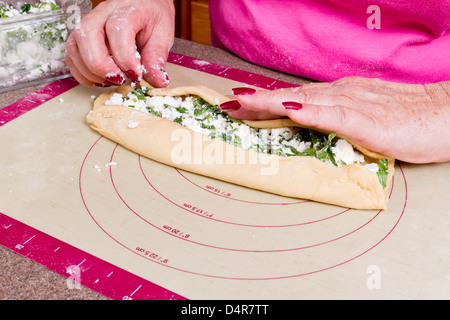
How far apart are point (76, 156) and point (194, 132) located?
1.04ft

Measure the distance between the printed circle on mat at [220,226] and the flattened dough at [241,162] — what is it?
0.11 feet

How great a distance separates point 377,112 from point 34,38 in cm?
101

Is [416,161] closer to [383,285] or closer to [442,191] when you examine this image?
[442,191]

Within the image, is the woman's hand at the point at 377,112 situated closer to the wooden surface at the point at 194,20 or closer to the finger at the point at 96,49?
the finger at the point at 96,49

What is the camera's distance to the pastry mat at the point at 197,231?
2.75 feet

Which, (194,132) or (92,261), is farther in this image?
(194,132)

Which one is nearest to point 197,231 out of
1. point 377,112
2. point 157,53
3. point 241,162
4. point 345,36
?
point 241,162

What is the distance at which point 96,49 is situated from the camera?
1189 millimetres

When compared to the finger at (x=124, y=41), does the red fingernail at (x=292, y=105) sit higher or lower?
lower

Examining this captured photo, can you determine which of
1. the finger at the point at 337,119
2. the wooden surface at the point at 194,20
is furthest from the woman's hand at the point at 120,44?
the wooden surface at the point at 194,20

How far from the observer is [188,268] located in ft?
2.83
